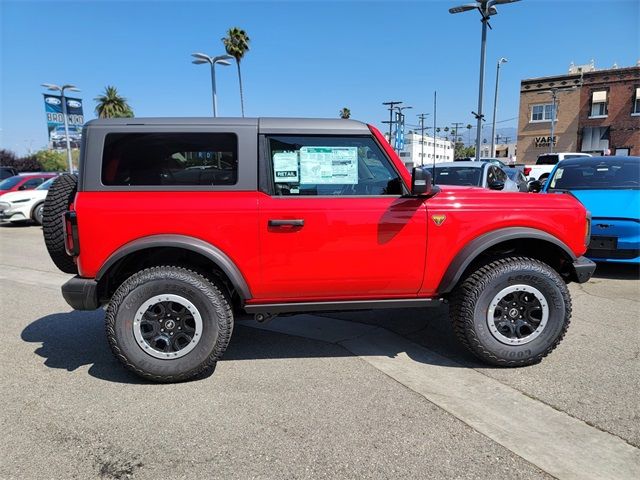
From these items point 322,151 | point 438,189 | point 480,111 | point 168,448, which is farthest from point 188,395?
point 480,111

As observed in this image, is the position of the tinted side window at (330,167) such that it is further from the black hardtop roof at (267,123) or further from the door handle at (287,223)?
the door handle at (287,223)

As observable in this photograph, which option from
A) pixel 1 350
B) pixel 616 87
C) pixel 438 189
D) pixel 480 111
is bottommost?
pixel 1 350

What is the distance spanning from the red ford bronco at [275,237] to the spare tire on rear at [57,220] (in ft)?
0.04

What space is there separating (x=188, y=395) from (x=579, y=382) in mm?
2861

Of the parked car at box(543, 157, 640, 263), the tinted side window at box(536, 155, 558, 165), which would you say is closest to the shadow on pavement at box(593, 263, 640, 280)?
the parked car at box(543, 157, 640, 263)

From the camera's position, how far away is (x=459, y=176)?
27.8ft

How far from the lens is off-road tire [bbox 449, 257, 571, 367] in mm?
3430

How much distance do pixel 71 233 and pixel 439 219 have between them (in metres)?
2.70

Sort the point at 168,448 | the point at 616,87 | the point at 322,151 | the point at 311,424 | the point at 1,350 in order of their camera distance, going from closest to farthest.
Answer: the point at 168,448 < the point at 311,424 < the point at 322,151 < the point at 1,350 < the point at 616,87

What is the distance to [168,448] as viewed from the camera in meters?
2.53

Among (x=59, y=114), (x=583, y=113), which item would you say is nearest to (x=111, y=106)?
(x=59, y=114)

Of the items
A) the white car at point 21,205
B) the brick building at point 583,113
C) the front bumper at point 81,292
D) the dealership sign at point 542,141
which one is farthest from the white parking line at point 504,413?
the dealership sign at point 542,141

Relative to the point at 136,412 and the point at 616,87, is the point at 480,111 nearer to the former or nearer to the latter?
the point at 136,412

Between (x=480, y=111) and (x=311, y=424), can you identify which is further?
(x=480, y=111)
